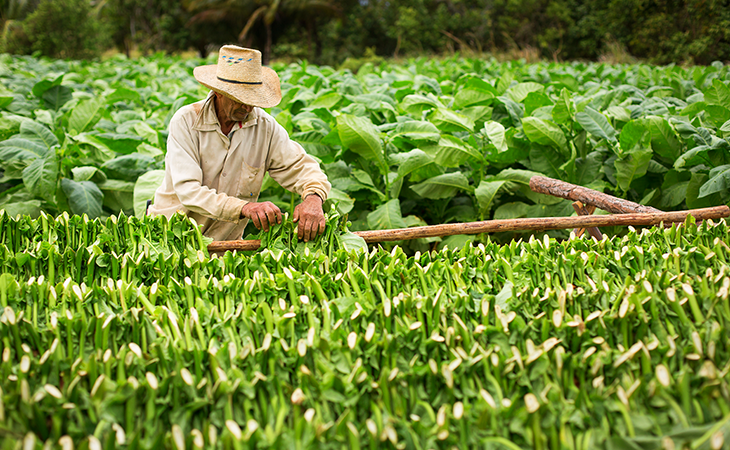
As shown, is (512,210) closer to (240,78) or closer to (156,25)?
(240,78)

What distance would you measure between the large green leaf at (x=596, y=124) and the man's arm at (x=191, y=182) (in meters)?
2.43

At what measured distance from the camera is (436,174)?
3.51 meters

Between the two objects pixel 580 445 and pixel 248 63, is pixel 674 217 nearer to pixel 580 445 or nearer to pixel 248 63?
pixel 580 445

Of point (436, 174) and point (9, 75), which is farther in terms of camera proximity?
point (9, 75)

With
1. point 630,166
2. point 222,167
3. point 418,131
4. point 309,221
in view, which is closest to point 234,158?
point 222,167

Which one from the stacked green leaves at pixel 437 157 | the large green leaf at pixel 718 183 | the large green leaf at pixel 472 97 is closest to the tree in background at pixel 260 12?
the large green leaf at pixel 472 97

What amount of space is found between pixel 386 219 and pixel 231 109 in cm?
113

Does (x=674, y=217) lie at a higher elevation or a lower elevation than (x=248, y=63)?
lower

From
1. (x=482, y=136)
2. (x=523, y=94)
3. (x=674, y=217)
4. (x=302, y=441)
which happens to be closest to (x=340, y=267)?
(x=302, y=441)

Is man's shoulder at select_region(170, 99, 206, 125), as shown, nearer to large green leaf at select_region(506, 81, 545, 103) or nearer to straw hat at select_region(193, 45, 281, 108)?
straw hat at select_region(193, 45, 281, 108)

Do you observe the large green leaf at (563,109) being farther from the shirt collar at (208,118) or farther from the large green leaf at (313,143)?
the shirt collar at (208,118)

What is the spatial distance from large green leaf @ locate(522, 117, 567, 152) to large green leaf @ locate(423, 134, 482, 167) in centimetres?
41

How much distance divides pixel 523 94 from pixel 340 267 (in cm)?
342

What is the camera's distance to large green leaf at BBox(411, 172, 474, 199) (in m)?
3.37
